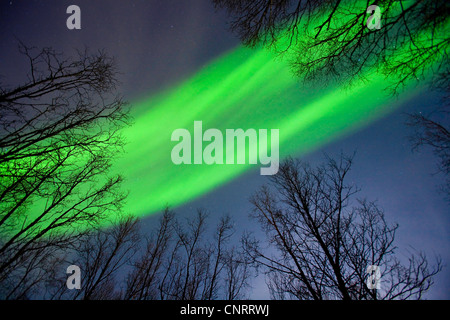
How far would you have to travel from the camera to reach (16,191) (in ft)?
11.6

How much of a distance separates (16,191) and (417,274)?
9.48 m

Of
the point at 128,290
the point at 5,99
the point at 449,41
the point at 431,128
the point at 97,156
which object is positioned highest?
the point at 449,41

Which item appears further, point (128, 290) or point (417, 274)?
point (128, 290)

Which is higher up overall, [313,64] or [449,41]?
[313,64]

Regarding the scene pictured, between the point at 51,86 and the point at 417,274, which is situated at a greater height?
the point at 51,86

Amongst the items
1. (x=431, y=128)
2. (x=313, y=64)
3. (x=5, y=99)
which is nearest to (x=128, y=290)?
(x=5, y=99)
